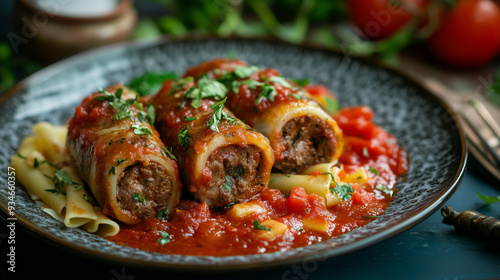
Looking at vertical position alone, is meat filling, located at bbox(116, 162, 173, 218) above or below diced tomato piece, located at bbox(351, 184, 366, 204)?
below

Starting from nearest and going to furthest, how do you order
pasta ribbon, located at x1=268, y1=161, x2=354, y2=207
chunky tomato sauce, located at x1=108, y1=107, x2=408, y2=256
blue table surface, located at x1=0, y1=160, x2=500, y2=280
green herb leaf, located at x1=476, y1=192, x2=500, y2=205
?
blue table surface, located at x1=0, y1=160, x2=500, y2=280 < chunky tomato sauce, located at x1=108, y1=107, x2=408, y2=256 < pasta ribbon, located at x1=268, y1=161, x2=354, y2=207 < green herb leaf, located at x1=476, y1=192, x2=500, y2=205

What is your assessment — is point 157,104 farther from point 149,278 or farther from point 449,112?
point 449,112

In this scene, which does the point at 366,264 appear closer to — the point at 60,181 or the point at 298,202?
the point at 298,202

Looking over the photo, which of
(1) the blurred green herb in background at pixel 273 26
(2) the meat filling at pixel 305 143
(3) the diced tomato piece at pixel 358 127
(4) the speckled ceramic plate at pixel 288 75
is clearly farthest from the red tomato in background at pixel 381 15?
(2) the meat filling at pixel 305 143

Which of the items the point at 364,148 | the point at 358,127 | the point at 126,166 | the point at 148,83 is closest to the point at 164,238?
the point at 126,166

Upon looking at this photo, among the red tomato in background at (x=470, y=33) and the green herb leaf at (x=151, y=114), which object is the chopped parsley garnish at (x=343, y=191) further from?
the red tomato in background at (x=470, y=33)

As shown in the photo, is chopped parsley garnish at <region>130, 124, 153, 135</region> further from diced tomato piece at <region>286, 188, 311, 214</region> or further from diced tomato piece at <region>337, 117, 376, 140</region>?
diced tomato piece at <region>337, 117, 376, 140</region>

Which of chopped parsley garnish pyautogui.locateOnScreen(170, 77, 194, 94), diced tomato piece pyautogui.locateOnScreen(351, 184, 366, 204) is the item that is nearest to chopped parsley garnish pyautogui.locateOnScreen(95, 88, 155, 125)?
chopped parsley garnish pyautogui.locateOnScreen(170, 77, 194, 94)
